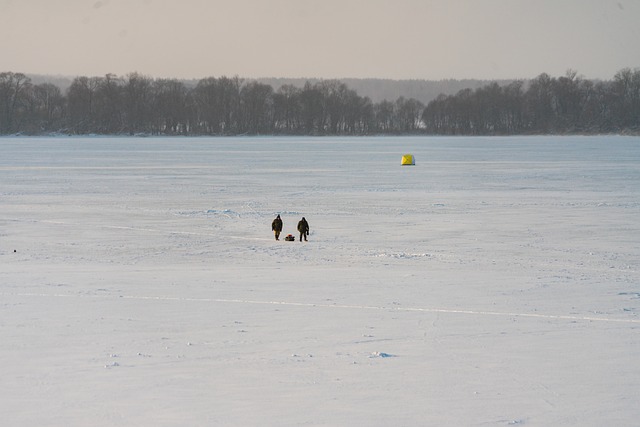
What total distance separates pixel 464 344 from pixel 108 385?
321cm

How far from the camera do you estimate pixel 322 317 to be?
993 cm

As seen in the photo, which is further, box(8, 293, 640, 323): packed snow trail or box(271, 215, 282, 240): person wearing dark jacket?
box(271, 215, 282, 240): person wearing dark jacket

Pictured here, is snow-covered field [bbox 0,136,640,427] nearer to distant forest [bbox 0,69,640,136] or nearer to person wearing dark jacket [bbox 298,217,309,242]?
person wearing dark jacket [bbox 298,217,309,242]

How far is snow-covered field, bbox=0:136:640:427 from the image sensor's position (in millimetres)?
6855

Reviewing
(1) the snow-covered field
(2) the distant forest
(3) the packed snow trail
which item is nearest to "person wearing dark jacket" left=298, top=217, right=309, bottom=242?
(1) the snow-covered field

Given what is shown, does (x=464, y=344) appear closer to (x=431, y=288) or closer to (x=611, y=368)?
(x=611, y=368)

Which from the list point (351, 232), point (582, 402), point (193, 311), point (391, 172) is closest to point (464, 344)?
point (582, 402)

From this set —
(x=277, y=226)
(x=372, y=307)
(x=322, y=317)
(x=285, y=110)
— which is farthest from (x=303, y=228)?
(x=285, y=110)

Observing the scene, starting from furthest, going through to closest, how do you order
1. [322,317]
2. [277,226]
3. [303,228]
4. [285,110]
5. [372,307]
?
[285,110], [277,226], [303,228], [372,307], [322,317]

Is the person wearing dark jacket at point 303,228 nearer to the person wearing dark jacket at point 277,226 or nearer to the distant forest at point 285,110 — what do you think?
the person wearing dark jacket at point 277,226

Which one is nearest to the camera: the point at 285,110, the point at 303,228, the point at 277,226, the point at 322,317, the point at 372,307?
the point at 322,317

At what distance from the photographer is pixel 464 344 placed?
8664 mm

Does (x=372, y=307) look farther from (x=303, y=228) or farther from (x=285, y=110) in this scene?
(x=285, y=110)

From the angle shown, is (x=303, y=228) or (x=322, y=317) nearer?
(x=322, y=317)
